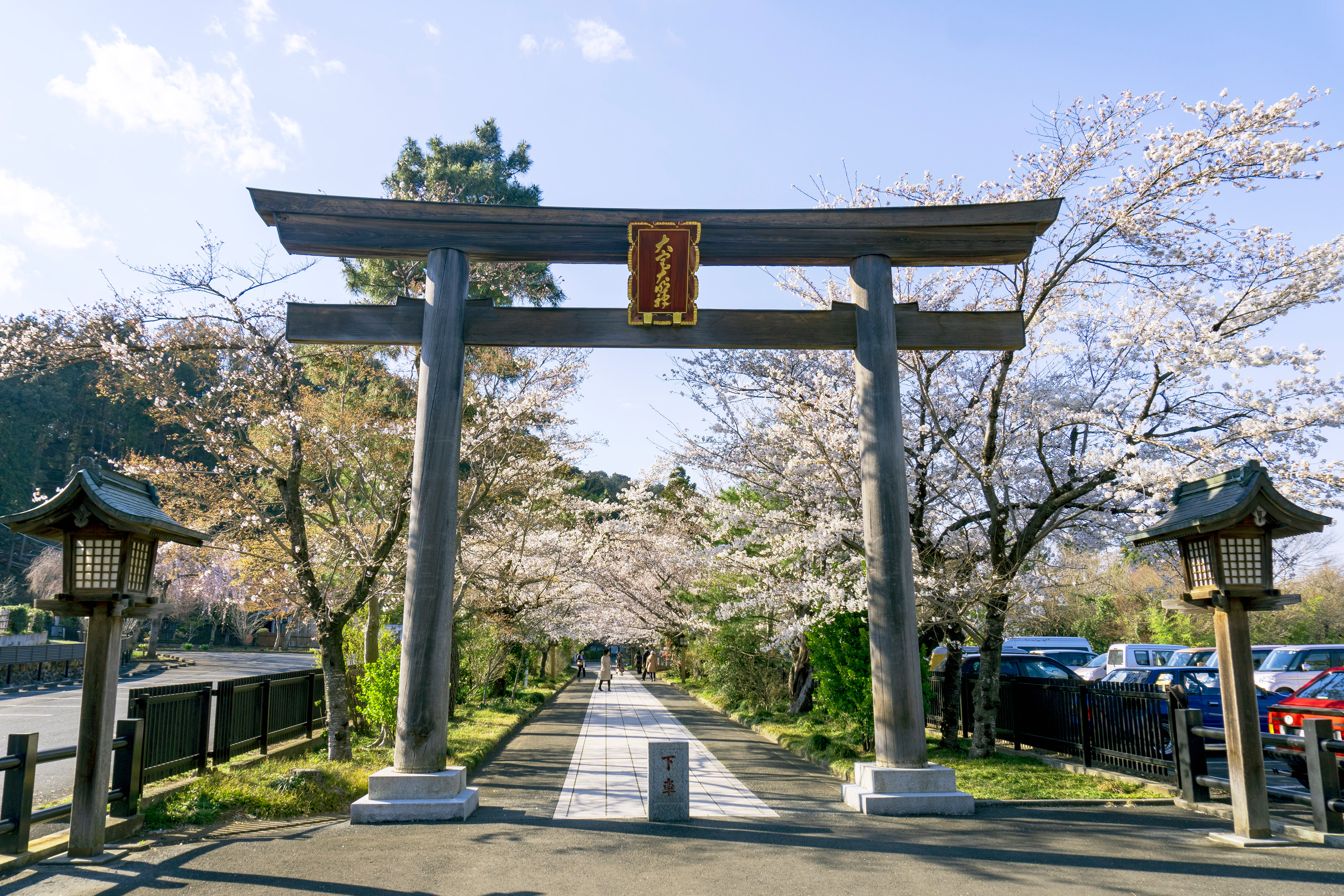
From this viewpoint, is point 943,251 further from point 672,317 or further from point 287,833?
point 287,833

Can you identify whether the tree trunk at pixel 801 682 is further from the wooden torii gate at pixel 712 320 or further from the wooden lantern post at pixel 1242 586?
the wooden lantern post at pixel 1242 586

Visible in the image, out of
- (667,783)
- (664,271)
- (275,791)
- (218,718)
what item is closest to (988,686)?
(667,783)

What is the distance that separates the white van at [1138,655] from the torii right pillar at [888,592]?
667 inches

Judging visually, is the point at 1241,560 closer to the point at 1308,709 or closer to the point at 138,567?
the point at 1308,709

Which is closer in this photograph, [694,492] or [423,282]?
[423,282]

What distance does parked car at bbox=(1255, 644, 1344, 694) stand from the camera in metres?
15.4

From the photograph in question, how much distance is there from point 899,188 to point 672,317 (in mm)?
5877

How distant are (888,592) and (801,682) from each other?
11889mm

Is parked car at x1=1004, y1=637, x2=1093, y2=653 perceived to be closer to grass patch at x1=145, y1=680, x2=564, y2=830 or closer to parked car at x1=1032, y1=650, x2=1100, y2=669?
parked car at x1=1032, y1=650, x2=1100, y2=669

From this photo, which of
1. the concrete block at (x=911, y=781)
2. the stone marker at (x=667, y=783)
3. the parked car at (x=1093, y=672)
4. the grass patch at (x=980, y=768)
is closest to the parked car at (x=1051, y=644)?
the parked car at (x=1093, y=672)

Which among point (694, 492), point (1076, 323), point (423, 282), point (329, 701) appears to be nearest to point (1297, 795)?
point (1076, 323)

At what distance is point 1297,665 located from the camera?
640 inches

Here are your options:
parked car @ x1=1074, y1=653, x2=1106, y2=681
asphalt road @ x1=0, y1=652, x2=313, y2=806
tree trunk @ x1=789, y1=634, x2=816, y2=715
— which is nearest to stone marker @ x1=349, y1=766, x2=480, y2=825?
asphalt road @ x1=0, y1=652, x2=313, y2=806

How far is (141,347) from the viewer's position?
1084 cm
